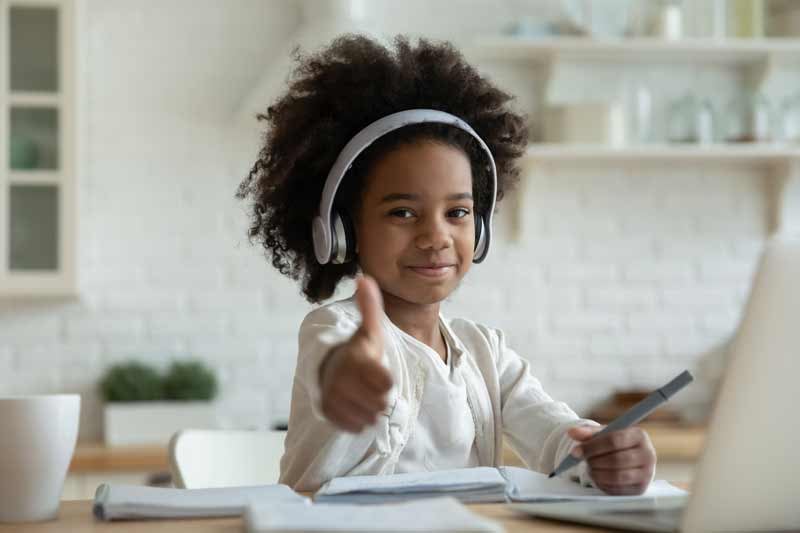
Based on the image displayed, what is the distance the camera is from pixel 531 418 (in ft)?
4.53

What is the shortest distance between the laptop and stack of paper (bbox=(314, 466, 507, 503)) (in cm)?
24

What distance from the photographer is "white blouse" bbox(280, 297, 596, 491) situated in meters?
1.24

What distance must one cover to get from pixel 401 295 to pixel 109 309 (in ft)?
7.17

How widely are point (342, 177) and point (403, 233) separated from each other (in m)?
0.12

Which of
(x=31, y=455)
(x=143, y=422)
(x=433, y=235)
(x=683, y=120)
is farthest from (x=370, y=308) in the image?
(x=683, y=120)


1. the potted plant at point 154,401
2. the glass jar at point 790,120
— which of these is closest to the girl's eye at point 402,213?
the potted plant at point 154,401

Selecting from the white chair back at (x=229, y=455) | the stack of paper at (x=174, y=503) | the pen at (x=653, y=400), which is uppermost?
the pen at (x=653, y=400)

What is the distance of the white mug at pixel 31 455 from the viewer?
0.96m

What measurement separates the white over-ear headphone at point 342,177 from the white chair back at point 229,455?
324 millimetres

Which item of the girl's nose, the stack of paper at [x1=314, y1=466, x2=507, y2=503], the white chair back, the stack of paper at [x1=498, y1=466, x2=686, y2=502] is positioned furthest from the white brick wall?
the stack of paper at [x1=314, y1=466, x2=507, y2=503]

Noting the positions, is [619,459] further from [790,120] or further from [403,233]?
[790,120]

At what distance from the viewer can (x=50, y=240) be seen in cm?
314

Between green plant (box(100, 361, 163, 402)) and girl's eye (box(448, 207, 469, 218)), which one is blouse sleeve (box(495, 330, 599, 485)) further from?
green plant (box(100, 361, 163, 402))

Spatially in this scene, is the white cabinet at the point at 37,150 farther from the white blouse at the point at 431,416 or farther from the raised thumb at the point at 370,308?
the raised thumb at the point at 370,308
